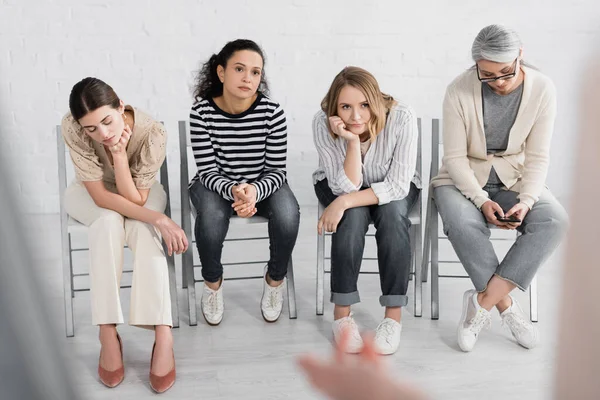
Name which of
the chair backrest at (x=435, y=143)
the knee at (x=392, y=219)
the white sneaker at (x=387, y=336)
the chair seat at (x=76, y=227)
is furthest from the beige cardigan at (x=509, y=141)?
the chair seat at (x=76, y=227)

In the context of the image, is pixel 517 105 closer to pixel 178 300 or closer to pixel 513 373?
pixel 513 373

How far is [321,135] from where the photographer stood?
99.3 inches

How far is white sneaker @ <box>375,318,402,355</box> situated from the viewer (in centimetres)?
238

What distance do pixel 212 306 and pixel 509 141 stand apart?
118cm

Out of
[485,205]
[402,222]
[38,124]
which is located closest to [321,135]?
[402,222]

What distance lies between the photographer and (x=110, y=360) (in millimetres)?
2191

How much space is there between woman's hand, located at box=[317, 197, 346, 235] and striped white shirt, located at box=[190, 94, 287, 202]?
0.22m

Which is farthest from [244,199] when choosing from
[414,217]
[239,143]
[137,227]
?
[414,217]

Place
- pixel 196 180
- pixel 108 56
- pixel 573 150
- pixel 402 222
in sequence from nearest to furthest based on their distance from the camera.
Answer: pixel 573 150
pixel 402 222
pixel 196 180
pixel 108 56

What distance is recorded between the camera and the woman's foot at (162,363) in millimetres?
2150

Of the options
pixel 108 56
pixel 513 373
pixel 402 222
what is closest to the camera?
pixel 513 373

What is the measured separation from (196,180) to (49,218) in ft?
4.50

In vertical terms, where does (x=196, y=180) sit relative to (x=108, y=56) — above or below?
below

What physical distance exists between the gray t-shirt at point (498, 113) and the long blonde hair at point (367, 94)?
346 millimetres
